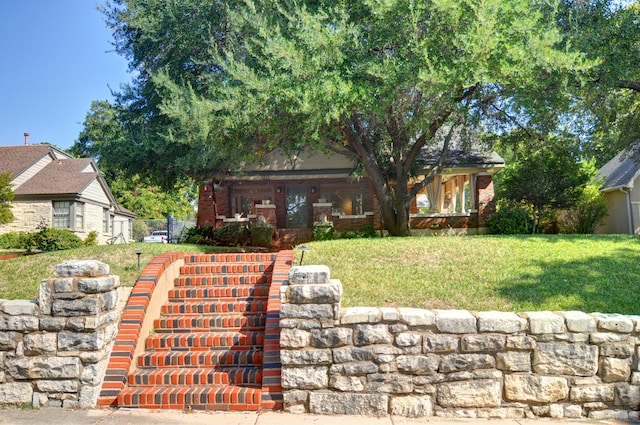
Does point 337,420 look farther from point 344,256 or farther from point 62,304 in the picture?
point 344,256

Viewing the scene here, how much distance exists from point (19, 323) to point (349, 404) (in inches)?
136

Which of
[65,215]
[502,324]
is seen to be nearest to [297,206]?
[65,215]

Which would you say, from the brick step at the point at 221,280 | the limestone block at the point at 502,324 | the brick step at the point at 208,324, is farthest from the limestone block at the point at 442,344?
the brick step at the point at 221,280

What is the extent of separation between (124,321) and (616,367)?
17.3 ft

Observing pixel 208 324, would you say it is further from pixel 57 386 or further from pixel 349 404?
pixel 349 404

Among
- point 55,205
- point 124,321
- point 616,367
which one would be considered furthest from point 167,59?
point 616,367

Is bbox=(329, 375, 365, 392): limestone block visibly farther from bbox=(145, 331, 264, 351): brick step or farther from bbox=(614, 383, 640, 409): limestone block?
bbox=(614, 383, 640, 409): limestone block

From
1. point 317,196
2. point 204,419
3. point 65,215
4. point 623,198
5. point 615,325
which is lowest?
point 204,419

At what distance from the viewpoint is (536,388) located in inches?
169

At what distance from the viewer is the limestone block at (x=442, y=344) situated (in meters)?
4.29

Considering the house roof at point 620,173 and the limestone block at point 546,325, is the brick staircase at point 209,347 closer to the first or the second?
the limestone block at point 546,325

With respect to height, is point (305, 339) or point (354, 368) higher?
point (305, 339)

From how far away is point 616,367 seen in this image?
169 inches

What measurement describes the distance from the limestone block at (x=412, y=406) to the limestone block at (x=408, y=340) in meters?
0.51
